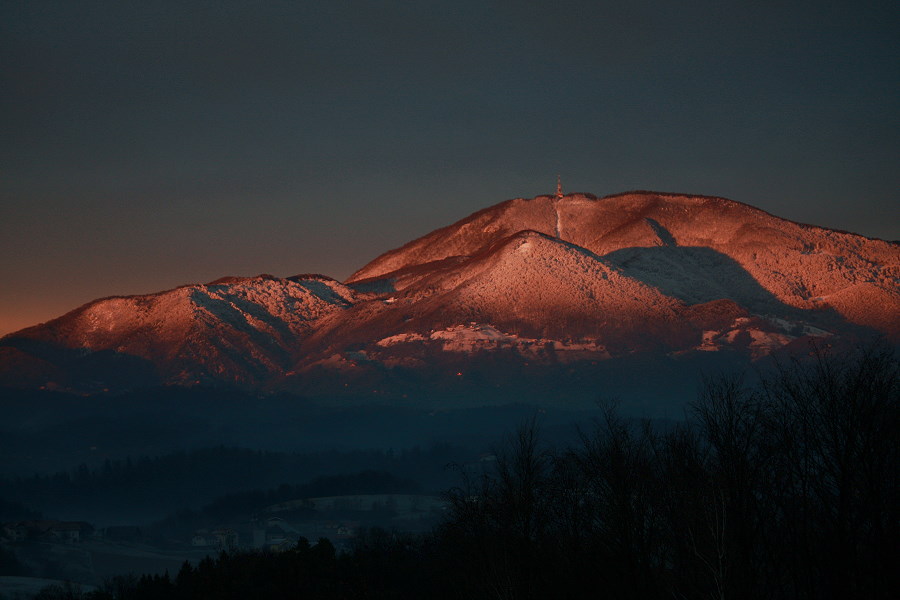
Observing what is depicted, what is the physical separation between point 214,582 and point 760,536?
4383 cm

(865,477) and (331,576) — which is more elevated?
(865,477)

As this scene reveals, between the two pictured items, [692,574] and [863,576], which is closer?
[863,576]

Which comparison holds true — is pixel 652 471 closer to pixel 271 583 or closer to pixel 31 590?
pixel 271 583

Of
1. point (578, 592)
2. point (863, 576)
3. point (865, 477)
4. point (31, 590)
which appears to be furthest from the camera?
point (31, 590)

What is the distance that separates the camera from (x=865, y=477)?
1794 inches

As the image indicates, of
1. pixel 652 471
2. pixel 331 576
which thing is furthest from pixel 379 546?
pixel 652 471

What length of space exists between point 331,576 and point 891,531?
138 feet

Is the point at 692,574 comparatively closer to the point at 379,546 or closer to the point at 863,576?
the point at 863,576

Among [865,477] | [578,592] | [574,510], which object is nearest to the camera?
[865,477]

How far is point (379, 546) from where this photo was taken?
9119 cm

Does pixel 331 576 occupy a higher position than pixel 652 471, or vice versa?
pixel 652 471

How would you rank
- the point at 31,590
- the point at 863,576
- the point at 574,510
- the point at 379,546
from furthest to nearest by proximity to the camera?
the point at 31,590 → the point at 379,546 → the point at 574,510 → the point at 863,576

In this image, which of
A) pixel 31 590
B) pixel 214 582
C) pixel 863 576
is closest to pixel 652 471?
pixel 863 576

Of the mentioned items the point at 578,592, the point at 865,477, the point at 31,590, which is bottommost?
the point at 31,590
